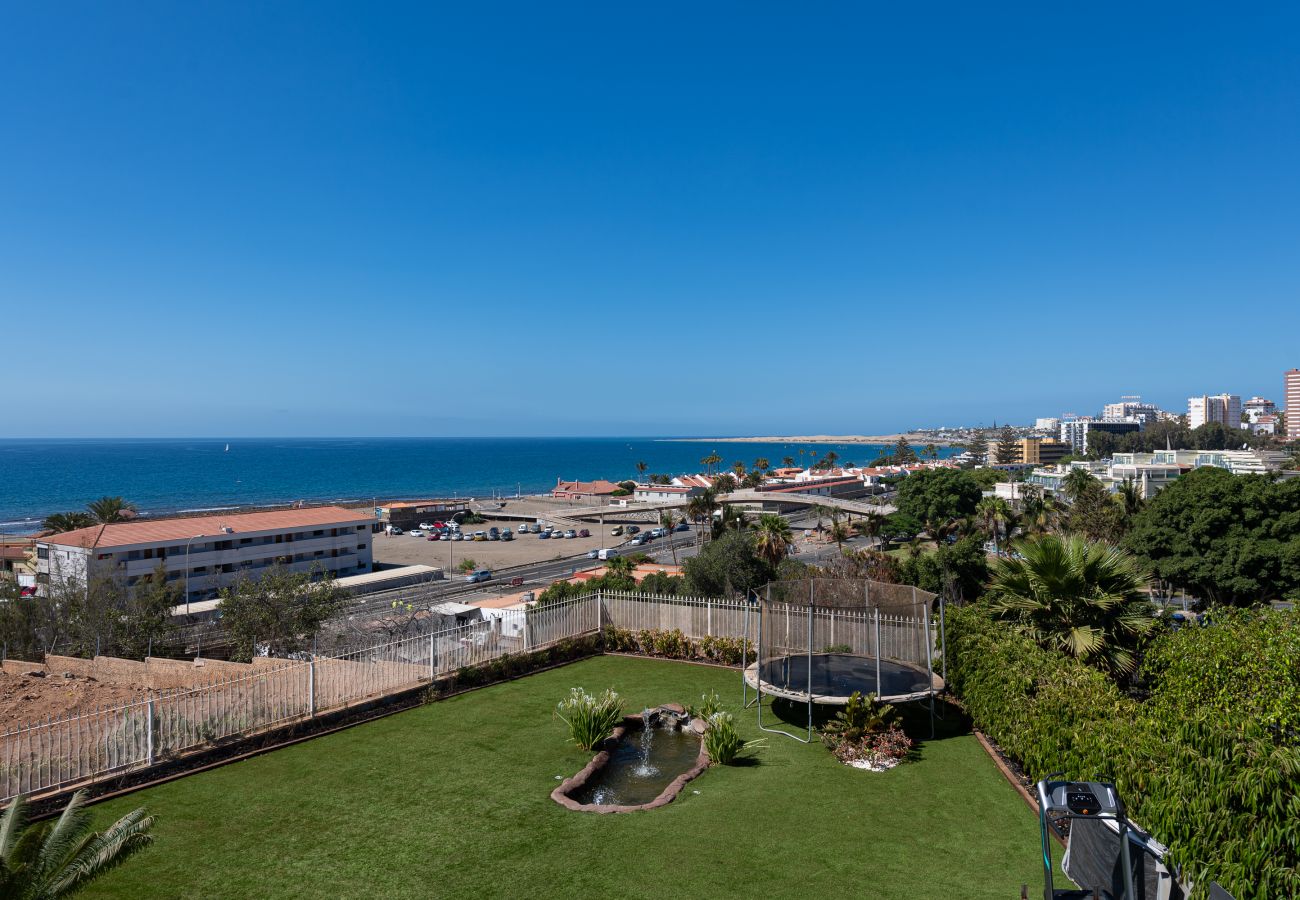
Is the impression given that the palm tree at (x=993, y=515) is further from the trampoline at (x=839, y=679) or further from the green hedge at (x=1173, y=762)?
the green hedge at (x=1173, y=762)

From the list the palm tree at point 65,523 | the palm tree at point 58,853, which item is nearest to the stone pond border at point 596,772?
the palm tree at point 58,853

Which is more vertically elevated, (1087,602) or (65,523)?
(1087,602)

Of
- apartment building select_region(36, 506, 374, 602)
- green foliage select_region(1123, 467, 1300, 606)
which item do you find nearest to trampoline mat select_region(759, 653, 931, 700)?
green foliage select_region(1123, 467, 1300, 606)

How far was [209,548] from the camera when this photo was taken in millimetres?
46312

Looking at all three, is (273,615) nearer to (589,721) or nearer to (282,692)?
(282,692)

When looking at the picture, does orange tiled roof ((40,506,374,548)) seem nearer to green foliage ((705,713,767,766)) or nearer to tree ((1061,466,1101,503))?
green foliage ((705,713,767,766))

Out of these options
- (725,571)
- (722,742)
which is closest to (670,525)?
(725,571)

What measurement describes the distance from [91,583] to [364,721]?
17.6 metres

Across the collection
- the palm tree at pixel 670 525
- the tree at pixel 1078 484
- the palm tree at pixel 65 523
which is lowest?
the palm tree at pixel 670 525

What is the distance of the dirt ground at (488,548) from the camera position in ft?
207

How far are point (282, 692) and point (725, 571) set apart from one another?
1955cm

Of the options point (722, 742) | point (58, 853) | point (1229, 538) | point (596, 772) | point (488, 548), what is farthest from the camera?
point (488, 548)

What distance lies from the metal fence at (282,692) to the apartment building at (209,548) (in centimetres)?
2477

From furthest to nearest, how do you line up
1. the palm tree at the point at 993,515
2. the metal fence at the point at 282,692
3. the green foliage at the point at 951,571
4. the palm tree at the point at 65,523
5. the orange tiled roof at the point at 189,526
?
the palm tree at the point at 65,523 → the palm tree at the point at 993,515 → the orange tiled roof at the point at 189,526 → the green foliage at the point at 951,571 → the metal fence at the point at 282,692
